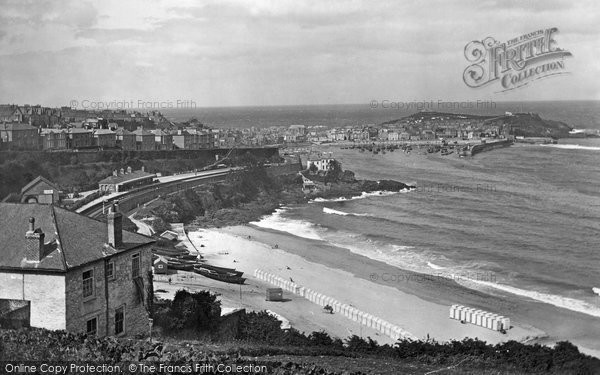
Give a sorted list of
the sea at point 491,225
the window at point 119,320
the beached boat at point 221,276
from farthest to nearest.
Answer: the sea at point 491,225
the beached boat at point 221,276
the window at point 119,320

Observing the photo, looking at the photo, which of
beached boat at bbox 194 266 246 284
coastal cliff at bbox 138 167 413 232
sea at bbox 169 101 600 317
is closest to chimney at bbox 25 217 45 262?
beached boat at bbox 194 266 246 284

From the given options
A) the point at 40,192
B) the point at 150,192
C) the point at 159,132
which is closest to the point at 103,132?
the point at 159,132

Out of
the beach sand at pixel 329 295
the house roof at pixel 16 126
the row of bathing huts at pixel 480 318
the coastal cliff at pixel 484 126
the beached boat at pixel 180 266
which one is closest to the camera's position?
the beach sand at pixel 329 295

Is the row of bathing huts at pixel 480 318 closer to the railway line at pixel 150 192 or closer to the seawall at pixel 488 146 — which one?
the railway line at pixel 150 192

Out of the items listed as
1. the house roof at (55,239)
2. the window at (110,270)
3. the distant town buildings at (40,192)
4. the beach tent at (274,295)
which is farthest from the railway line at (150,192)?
the window at (110,270)

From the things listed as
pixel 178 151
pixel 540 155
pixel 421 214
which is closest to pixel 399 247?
pixel 421 214

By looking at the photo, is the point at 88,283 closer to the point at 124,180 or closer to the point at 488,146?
the point at 124,180
